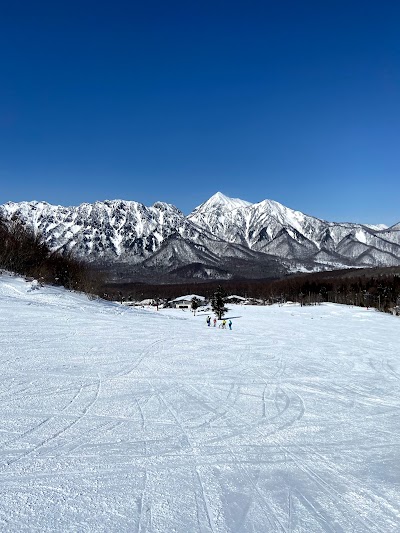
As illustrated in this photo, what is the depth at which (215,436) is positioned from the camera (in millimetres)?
7656

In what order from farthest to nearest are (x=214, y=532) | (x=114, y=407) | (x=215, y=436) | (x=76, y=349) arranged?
(x=76, y=349) → (x=114, y=407) → (x=215, y=436) → (x=214, y=532)

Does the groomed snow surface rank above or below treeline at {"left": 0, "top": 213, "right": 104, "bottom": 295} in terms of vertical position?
below

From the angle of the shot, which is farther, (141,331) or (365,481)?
(141,331)

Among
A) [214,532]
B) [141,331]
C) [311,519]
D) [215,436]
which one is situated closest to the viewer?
[214,532]

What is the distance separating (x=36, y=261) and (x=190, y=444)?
3494 centimetres

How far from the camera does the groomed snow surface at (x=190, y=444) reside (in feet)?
16.2

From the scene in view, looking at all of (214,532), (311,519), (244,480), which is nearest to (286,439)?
(244,480)

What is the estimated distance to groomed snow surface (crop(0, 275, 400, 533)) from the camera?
4.95 meters

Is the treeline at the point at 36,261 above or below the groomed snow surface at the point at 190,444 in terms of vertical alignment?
above

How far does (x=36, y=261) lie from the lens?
3788 cm

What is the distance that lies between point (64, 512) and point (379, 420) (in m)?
7.71

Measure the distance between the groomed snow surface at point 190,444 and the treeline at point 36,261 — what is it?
73.2ft

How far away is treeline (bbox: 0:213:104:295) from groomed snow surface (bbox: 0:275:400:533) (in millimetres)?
22317

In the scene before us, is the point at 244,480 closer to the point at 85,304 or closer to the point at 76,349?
the point at 76,349
